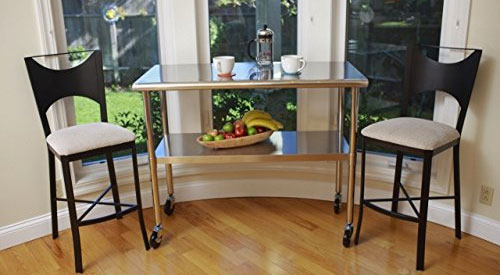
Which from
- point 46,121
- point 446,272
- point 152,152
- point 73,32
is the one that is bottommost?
point 446,272

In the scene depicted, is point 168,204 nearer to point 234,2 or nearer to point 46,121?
point 46,121

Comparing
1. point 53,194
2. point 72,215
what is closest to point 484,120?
point 72,215

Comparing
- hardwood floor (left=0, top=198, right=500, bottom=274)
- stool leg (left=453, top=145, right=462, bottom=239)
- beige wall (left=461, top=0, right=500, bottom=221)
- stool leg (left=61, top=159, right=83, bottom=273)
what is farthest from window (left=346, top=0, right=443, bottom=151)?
stool leg (left=61, top=159, right=83, bottom=273)

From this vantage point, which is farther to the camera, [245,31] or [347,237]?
[245,31]

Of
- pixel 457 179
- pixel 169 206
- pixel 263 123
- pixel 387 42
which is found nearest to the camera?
pixel 457 179

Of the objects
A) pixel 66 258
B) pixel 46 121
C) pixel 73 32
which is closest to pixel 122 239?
pixel 66 258

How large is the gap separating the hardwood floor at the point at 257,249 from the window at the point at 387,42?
2.13ft

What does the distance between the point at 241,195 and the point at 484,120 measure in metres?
1.51

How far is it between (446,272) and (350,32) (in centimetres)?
142

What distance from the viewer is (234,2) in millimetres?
2863

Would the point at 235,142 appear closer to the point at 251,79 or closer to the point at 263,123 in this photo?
the point at 263,123

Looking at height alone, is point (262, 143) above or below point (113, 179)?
above

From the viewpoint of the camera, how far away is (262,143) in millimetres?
2617

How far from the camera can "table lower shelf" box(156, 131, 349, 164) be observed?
2.43 meters
